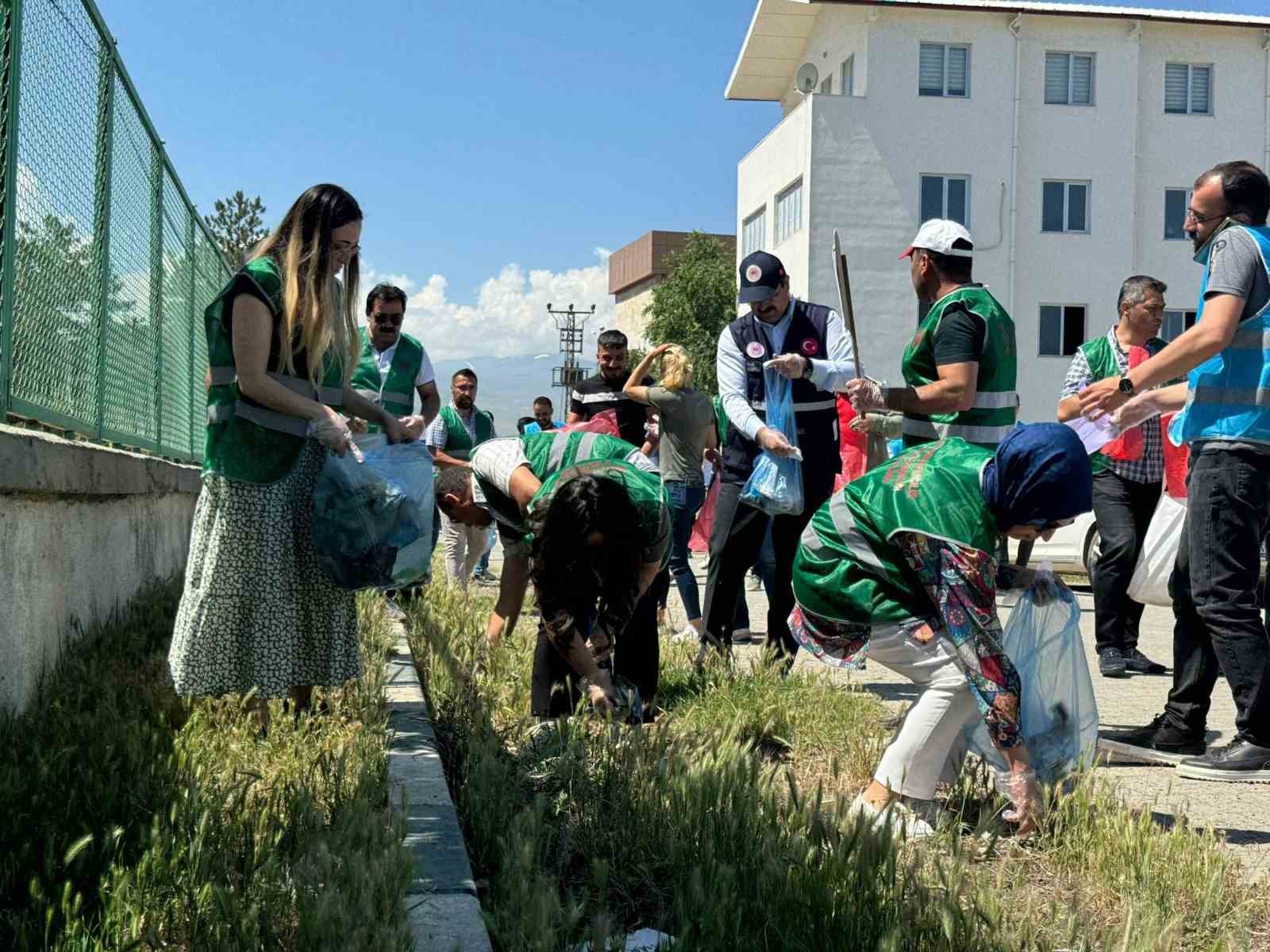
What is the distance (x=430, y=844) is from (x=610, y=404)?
6017mm

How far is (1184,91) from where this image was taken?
3478cm

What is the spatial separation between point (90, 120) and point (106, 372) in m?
1.23

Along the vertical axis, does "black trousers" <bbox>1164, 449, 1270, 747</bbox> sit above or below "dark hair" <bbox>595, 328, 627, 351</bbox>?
below

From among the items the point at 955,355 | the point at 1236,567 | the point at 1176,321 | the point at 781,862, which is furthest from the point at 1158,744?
the point at 1176,321

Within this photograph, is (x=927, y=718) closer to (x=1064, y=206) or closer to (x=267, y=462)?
(x=267, y=462)

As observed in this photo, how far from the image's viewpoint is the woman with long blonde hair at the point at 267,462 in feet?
15.6

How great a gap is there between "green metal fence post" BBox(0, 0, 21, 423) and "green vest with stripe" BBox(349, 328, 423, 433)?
2.86 meters

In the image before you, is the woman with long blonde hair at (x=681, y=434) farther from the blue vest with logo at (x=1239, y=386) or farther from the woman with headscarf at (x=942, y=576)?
the woman with headscarf at (x=942, y=576)

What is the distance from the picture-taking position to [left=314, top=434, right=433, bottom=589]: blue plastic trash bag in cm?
478

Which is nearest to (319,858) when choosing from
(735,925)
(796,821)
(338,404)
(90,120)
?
(735,925)

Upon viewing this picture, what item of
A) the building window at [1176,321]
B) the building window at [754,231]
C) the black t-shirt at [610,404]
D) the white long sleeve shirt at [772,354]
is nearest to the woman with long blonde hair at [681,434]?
the black t-shirt at [610,404]

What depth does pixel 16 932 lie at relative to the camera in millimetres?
2662

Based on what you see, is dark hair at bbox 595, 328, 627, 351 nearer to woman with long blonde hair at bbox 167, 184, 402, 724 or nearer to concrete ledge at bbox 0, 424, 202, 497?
concrete ledge at bbox 0, 424, 202, 497

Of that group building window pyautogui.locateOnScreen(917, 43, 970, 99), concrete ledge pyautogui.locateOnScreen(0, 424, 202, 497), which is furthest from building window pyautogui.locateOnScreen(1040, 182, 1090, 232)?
concrete ledge pyautogui.locateOnScreen(0, 424, 202, 497)
